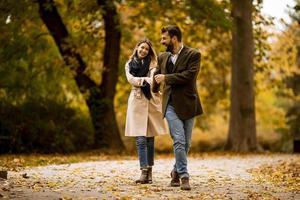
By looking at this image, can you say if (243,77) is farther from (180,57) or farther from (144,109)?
(180,57)

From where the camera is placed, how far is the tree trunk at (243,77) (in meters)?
23.1

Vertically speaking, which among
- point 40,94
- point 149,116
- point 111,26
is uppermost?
point 111,26

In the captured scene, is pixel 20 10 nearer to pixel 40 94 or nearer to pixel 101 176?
pixel 40 94

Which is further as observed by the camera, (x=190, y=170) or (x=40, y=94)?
(x=40, y=94)

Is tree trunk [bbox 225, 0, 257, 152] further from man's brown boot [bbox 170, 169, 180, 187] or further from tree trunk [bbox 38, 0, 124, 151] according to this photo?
man's brown boot [bbox 170, 169, 180, 187]

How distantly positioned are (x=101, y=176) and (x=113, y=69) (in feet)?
39.1

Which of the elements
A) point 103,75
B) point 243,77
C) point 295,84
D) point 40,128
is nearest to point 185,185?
point 40,128

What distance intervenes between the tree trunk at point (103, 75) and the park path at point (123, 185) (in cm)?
939

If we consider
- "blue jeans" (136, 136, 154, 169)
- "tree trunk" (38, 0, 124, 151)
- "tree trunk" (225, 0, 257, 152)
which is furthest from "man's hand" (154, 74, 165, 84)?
"tree trunk" (225, 0, 257, 152)

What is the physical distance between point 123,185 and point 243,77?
1373 cm

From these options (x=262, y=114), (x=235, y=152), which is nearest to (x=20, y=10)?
(x=235, y=152)

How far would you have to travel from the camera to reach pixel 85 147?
24234 mm

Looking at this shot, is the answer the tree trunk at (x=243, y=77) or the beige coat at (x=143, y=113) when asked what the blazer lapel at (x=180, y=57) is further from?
the tree trunk at (x=243, y=77)

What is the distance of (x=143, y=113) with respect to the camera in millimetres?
10648
